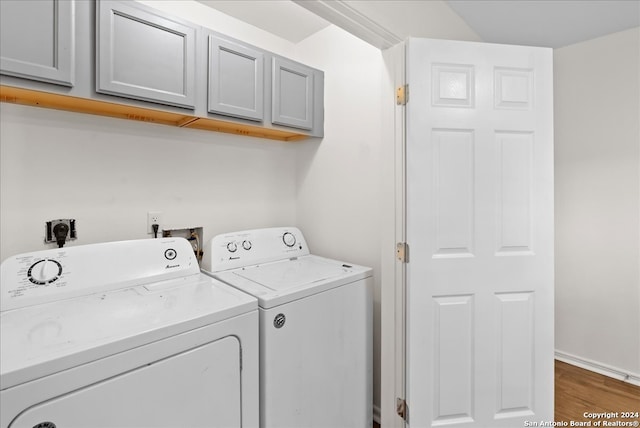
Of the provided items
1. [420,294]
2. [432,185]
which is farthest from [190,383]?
[432,185]

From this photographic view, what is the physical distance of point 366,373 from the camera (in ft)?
5.59

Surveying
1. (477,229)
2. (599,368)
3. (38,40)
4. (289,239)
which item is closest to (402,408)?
(477,229)

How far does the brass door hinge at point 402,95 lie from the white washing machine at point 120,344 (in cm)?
119

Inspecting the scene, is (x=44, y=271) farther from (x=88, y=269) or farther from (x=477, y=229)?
(x=477, y=229)

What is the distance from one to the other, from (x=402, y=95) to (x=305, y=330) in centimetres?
125

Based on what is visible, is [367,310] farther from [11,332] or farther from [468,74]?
[11,332]

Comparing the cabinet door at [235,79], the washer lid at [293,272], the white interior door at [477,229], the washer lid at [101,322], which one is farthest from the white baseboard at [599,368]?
the cabinet door at [235,79]

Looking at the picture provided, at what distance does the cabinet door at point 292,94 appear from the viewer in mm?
1849

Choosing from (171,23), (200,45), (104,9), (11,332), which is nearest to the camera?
(11,332)

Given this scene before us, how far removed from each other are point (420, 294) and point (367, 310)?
0.33m

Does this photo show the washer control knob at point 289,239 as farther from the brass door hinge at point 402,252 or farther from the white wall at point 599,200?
the white wall at point 599,200

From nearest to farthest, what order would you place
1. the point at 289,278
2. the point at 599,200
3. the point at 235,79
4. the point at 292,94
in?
the point at 289,278 < the point at 235,79 < the point at 292,94 < the point at 599,200

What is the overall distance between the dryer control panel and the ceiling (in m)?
1.25

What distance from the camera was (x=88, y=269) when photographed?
4.21 ft
